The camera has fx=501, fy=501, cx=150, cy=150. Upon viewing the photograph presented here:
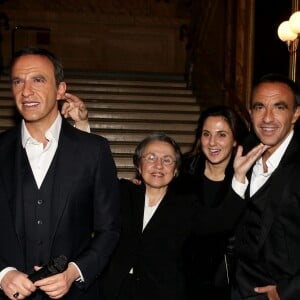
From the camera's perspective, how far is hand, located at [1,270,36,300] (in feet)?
5.86

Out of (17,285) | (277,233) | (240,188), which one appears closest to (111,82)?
(240,188)

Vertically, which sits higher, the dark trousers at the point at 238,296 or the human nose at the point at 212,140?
the human nose at the point at 212,140

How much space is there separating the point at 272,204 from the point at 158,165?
0.83m

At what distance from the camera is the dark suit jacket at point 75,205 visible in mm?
1954

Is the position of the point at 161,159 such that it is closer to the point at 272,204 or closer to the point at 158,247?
the point at 158,247

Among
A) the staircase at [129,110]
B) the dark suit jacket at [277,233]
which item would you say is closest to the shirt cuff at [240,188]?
the dark suit jacket at [277,233]

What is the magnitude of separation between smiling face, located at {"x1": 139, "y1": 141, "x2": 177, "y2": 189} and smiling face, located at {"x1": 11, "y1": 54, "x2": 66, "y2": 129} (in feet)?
2.90

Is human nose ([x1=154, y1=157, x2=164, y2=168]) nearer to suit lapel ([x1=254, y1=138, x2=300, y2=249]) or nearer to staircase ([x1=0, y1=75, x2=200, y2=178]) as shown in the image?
suit lapel ([x1=254, y1=138, x2=300, y2=249])

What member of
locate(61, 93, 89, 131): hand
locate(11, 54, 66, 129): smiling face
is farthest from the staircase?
locate(11, 54, 66, 129): smiling face

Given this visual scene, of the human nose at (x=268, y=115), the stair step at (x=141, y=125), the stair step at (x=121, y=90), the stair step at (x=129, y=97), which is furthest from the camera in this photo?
the stair step at (x=121, y=90)

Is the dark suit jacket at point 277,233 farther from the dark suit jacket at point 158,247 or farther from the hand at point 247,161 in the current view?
the dark suit jacket at point 158,247

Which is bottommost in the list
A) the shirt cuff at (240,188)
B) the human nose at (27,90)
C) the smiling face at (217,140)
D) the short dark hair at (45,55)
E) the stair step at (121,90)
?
the shirt cuff at (240,188)

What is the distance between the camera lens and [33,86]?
6.53 ft

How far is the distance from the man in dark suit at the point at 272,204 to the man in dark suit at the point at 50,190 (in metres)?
0.62
